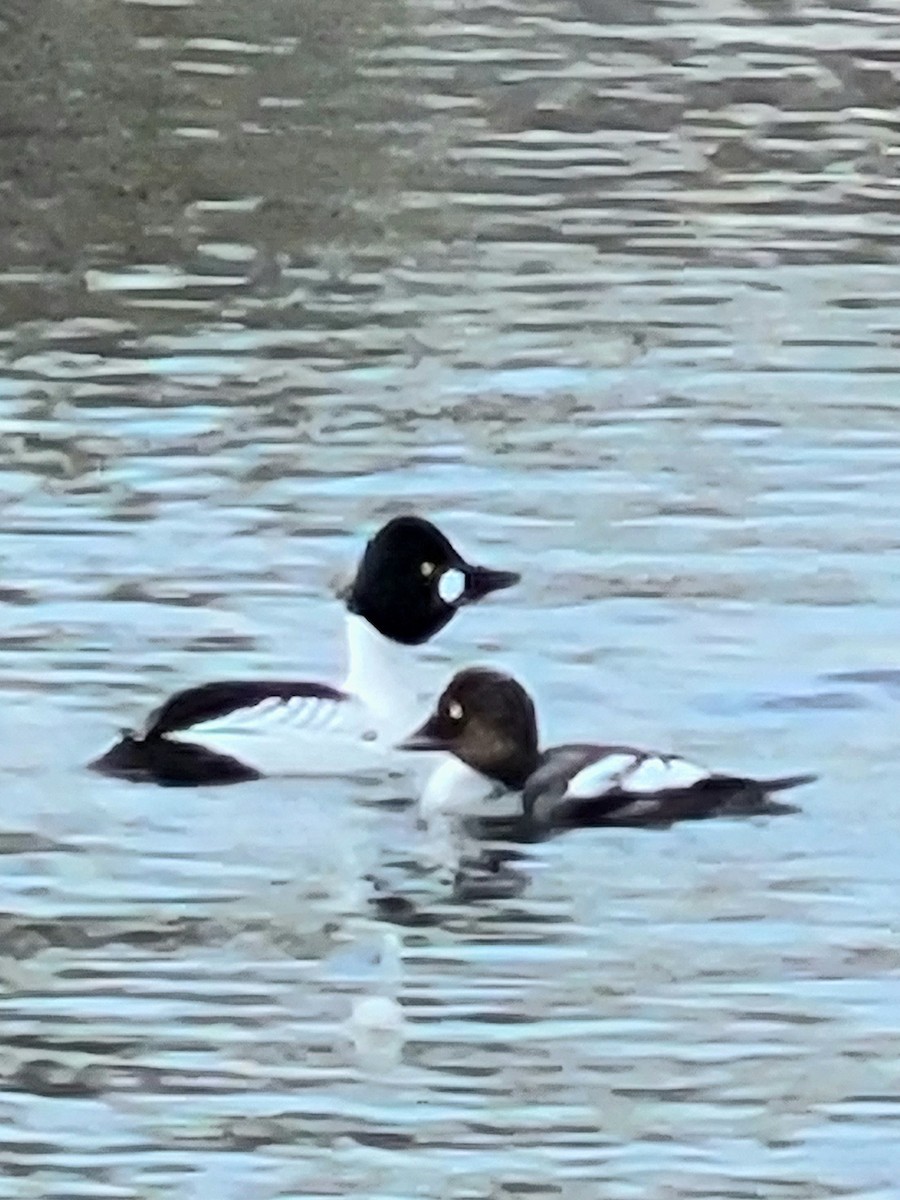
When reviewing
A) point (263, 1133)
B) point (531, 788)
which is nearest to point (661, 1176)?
point (263, 1133)

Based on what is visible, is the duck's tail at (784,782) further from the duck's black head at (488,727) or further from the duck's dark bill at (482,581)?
the duck's dark bill at (482,581)

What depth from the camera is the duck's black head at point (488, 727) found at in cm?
746

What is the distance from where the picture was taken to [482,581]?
8078mm

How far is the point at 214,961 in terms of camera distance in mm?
6590

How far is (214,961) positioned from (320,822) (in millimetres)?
796

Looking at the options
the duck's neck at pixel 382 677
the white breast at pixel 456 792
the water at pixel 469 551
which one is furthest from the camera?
the duck's neck at pixel 382 677

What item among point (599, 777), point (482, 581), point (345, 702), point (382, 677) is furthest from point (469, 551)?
point (599, 777)

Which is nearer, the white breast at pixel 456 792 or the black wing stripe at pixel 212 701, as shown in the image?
the white breast at pixel 456 792

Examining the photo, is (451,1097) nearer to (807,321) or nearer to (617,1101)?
(617,1101)

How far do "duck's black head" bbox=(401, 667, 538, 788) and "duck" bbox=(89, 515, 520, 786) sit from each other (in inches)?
7.2

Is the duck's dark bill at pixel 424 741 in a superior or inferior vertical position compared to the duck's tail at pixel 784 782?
superior

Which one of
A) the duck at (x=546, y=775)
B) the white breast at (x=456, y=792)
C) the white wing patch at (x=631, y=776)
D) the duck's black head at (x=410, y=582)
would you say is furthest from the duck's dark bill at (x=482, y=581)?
the white wing patch at (x=631, y=776)

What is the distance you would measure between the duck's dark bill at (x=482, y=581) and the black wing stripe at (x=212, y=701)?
18.1 inches

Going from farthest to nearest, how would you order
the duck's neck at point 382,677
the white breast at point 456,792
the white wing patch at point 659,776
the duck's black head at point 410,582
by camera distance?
the duck's black head at point 410,582 < the duck's neck at point 382,677 < the white breast at point 456,792 < the white wing patch at point 659,776
